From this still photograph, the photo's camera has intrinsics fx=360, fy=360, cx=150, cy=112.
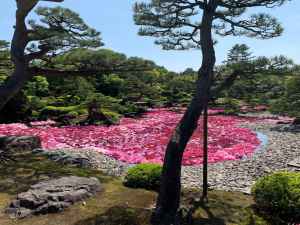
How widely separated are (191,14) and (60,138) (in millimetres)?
14495

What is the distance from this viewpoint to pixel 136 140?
74.5 ft

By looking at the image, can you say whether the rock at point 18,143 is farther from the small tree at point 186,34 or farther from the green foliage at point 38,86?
the green foliage at point 38,86

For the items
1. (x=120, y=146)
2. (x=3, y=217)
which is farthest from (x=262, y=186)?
(x=120, y=146)

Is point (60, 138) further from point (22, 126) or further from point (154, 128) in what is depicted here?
point (154, 128)

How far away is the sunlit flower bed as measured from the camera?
714 inches

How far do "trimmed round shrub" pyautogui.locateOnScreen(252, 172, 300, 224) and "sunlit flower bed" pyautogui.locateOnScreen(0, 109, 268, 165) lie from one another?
7.51 meters

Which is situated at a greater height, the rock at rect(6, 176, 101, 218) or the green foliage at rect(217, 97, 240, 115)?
the green foliage at rect(217, 97, 240, 115)

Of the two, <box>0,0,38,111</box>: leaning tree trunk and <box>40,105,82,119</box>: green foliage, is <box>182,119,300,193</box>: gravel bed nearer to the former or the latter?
<box>0,0,38,111</box>: leaning tree trunk

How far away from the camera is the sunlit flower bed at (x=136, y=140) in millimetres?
18125

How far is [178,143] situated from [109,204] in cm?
260

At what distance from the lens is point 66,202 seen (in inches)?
351

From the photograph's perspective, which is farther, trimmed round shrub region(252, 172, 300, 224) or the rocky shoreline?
the rocky shoreline

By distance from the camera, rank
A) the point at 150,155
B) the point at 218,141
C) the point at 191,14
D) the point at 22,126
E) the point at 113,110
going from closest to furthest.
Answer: the point at 191,14 → the point at 150,155 → the point at 218,141 → the point at 22,126 → the point at 113,110

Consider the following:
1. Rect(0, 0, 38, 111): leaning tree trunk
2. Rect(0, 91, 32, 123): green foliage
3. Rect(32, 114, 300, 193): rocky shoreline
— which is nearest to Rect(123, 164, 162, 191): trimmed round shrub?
Rect(32, 114, 300, 193): rocky shoreline
